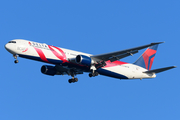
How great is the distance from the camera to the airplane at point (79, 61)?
1591 inches

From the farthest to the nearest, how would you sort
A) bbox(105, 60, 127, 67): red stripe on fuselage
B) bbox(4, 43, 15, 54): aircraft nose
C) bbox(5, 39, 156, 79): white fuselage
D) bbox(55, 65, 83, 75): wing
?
bbox(55, 65, 83, 75): wing < bbox(105, 60, 127, 67): red stripe on fuselage < bbox(5, 39, 156, 79): white fuselage < bbox(4, 43, 15, 54): aircraft nose

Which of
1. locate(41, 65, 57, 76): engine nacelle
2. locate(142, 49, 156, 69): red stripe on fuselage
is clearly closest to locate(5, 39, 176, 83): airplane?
locate(41, 65, 57, 76): engine nacelle

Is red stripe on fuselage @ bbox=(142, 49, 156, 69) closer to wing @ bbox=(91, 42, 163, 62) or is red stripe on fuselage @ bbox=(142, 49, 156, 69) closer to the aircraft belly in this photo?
the aircraft belly

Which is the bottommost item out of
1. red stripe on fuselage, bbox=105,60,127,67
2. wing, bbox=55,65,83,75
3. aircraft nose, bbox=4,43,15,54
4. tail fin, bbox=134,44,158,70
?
aircraft nose, bbox=4,43,15,54

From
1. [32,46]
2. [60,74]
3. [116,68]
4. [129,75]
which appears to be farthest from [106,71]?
[32,46]

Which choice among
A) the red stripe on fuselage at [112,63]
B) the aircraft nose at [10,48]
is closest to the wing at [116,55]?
the red stripe on fuselage at [112,63]

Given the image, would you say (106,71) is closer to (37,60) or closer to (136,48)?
(136,48)

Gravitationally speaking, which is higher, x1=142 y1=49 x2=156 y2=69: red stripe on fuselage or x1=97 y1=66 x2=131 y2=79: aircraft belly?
x1=142 y1=49 x2=156 y2=69: red stripe on fuselage

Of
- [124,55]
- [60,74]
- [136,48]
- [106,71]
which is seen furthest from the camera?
[60,74]

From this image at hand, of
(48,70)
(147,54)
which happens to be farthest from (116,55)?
(147,54)

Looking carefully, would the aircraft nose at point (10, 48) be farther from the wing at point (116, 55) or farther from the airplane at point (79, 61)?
the wing at point (116, 55)

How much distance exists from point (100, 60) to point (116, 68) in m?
3.84

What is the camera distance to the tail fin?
169 ft

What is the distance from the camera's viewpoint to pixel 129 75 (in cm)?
4847
